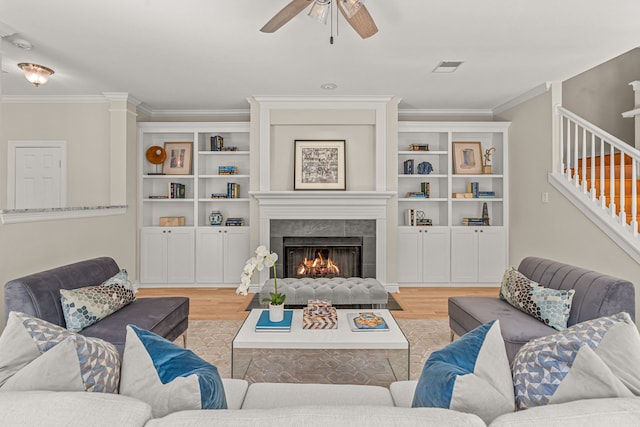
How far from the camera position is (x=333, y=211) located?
505 centimetres

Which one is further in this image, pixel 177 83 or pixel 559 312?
pixel 177 83

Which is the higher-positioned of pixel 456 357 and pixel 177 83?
pixel 177 83

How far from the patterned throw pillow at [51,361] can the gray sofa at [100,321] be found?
1.11 m

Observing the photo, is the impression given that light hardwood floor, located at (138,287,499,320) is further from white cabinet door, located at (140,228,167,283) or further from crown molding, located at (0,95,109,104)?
crown molding, located at (0,95,109,104)

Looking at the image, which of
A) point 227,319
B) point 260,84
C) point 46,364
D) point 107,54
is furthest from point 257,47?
point 46,364

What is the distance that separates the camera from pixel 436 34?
3.13 m

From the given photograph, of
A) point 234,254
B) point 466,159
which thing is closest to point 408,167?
point 466,159

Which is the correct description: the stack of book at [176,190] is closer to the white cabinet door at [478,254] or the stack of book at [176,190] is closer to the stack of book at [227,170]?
the stack of book at [227,170]

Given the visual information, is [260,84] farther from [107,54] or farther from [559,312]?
[559,312]

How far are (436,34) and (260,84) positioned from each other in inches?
83.5

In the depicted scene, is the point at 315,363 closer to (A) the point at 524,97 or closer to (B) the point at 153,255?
(B) the point at 153,255

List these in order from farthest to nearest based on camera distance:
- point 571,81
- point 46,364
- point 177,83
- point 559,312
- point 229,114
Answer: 1. point 229,114
2. point 571,81
3. point 177,83
4. point 559,312
5. point 46,364

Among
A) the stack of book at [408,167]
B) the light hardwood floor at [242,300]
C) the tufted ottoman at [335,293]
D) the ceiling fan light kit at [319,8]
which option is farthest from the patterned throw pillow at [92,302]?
the stack of book at [408,167]

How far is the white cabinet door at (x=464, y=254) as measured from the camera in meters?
5.41
